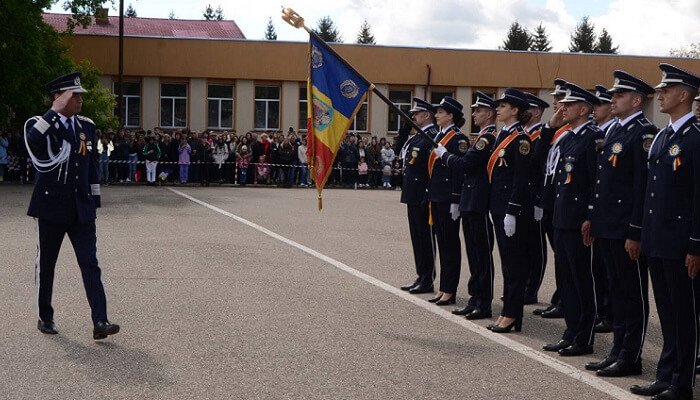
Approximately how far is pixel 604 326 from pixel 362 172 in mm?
29227

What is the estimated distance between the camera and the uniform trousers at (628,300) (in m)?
6.99

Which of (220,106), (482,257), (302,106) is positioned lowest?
(482,257)

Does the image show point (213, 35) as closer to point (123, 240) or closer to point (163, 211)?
point (163, 211)

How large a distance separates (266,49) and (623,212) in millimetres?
41015

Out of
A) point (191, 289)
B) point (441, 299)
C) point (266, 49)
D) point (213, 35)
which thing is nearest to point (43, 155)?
point (191, 289)

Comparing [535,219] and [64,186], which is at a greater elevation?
[64,186]

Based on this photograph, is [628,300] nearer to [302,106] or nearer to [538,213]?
[538,213]

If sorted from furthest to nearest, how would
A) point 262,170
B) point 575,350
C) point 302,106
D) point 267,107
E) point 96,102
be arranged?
point 302,106, point 267,107, point 96,102, point 262,170, point 575,350

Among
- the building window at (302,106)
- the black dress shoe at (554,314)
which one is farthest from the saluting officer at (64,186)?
the building window at (302,106)

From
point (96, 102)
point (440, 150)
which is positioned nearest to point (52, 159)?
point (440, 150)

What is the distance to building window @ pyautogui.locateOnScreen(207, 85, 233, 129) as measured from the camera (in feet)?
157

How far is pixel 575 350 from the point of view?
7.62 meters

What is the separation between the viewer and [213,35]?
6347 centimetres

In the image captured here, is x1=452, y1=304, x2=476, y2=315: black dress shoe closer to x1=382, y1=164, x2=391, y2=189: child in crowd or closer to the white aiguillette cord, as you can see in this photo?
the white aiguillette cord
